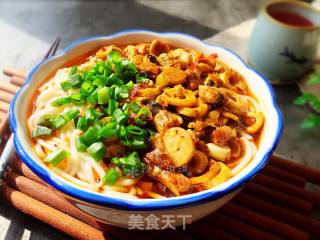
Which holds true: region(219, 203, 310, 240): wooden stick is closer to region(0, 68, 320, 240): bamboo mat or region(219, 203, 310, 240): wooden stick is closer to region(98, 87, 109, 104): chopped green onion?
region(0, 68, 320, 240): bamboo mat

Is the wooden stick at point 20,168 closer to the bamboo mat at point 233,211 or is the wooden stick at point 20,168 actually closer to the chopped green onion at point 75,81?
the bamboo mat at point 233,211

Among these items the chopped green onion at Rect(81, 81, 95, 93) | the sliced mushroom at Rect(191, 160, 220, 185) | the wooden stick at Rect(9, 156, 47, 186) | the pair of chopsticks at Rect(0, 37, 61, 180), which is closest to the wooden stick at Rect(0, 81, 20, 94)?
the pair of chopsticks at Rect(0, 37, 61, 180)

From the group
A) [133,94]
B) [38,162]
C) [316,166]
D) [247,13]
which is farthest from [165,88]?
[247,13]

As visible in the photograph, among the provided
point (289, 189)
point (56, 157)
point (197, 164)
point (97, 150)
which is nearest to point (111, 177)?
point (97, 150)

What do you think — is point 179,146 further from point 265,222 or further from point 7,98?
point 7,98

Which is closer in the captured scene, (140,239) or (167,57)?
(140,239)

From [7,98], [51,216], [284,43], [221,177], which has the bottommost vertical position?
[51,216]

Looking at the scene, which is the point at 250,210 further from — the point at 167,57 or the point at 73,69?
the point at 73,69

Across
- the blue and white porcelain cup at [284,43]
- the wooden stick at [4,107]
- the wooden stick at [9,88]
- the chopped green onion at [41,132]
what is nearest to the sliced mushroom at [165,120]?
the chopped green onion at [41,132]
